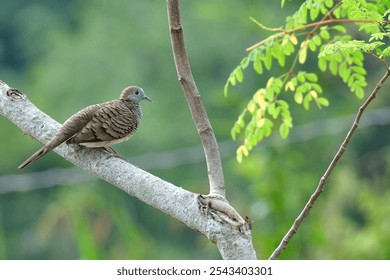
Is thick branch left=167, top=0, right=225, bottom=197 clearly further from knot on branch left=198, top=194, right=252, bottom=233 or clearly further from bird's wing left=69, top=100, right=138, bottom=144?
bird's wing left=69, top=100, right=138, bottom=144

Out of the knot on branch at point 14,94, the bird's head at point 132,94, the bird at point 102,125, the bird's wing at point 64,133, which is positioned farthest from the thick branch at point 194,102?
the bird's head at point 132,94

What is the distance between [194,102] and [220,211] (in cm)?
A: 42

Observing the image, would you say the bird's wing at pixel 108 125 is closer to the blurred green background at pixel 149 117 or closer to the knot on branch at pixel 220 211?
the knot on branch at pixel 220 211

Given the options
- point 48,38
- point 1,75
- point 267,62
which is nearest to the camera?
point 267,62

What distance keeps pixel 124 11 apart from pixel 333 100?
9408 mm

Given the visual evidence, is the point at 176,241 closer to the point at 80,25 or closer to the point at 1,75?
→ the point at 1,75

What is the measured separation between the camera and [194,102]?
9.64ft

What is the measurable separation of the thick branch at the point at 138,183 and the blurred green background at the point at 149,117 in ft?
14.9

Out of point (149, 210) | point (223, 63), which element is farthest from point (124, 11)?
point (149, 210)

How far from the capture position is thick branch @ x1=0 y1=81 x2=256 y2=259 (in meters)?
2.59

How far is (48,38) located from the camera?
24219mm

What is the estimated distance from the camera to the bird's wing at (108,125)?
336 cm

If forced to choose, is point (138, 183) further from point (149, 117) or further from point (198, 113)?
point (149, 117)

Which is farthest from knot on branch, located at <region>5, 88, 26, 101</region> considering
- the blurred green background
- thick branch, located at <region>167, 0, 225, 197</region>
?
the blurred green background
